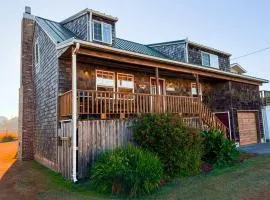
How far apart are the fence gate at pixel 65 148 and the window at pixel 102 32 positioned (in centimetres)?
571

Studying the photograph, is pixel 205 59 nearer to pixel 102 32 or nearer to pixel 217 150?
pixel 102 32

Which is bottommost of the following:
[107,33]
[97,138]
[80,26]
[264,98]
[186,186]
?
[186,186]

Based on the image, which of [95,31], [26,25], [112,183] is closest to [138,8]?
[95,31]

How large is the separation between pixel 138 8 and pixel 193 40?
21.2 ft

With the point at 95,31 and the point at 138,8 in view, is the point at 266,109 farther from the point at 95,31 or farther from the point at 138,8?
the point at 95,31

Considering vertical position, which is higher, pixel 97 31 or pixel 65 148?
pixel 97 31

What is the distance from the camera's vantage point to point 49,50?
12312mm

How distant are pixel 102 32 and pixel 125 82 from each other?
3033 mm

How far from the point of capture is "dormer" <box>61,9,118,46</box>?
13617 mm

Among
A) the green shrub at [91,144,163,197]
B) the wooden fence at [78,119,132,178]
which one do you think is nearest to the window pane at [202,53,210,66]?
the wooden fence at [78,119,132,178]

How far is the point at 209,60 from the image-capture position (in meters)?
20.2

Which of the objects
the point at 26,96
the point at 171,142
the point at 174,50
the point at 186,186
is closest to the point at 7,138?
the point at 26,96

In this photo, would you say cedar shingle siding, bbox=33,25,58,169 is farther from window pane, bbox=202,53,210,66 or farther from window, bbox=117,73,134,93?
window pane, bbox=202,53,210,66

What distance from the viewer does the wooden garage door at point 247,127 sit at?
17.9 meters
